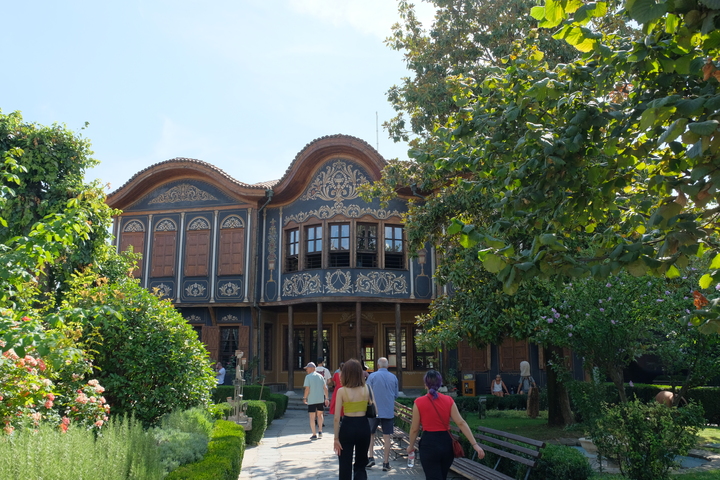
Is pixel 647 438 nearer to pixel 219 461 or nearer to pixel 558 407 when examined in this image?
pixel 219 461

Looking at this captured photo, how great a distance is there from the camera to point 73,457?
4.55 meters

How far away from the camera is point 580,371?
62.2 feet

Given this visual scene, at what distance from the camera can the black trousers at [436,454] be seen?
540cm

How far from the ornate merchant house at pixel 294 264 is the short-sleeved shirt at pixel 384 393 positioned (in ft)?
32.9

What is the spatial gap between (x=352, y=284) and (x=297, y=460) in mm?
9902

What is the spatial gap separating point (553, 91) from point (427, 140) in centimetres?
749

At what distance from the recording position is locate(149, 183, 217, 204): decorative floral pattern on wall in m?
21.5

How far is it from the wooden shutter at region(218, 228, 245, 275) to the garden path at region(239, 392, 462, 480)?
27.8ft

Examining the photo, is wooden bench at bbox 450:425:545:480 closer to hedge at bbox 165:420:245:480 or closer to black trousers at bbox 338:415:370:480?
black trousers at bbox 338:415:370:480

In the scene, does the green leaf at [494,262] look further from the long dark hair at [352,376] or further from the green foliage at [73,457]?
the green foliage at [73,457]

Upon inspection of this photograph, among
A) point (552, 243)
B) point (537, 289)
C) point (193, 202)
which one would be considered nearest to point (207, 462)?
point (552, 243)

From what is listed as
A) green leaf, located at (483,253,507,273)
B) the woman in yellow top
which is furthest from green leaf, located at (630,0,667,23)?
the woman in yellow top

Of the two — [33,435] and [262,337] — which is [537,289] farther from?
[262,337]

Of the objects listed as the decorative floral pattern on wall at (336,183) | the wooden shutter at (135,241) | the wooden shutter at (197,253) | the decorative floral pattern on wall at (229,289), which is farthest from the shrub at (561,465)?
the wooden shutter at (135,241)
